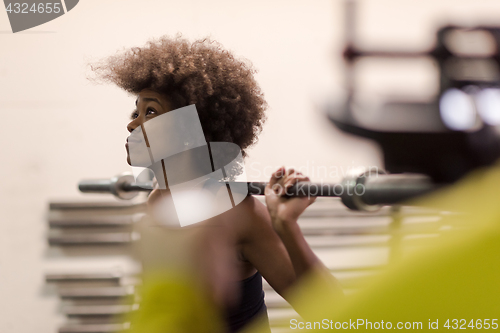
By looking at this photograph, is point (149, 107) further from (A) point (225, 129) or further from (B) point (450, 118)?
(B) point (450, 118)

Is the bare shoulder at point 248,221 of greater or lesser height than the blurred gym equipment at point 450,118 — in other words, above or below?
below

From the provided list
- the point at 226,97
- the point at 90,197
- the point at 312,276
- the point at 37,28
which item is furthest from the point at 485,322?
the point at 90,197

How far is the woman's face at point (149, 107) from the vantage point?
643 millimetres

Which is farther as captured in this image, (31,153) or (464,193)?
(31,153)

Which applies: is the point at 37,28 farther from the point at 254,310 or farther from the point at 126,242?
the point at 254,310

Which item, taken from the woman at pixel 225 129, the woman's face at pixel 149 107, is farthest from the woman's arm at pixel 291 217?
the woman's face at pixel 149 107

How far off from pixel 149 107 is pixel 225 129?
15 centimetres

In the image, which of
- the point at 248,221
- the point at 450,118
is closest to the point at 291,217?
the point at 248,221

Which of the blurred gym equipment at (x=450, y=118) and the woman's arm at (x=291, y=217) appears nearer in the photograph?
the blurred gym equipment at (x=450, y=118)

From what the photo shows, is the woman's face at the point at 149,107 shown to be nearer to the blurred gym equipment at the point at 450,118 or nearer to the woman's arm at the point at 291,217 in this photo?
the woman's arm at the point at 291,217

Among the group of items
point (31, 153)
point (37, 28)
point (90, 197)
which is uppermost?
point (37, 28)

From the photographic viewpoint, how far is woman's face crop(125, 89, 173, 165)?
64 centimetres

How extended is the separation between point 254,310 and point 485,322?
565 millimetres

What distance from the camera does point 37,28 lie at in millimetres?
1078
